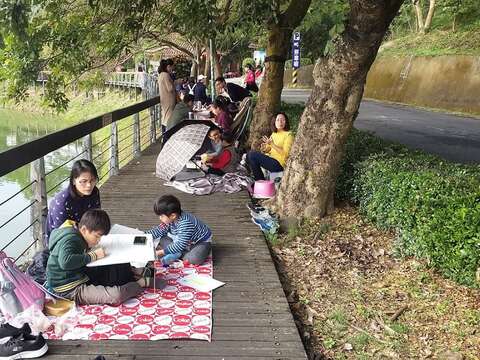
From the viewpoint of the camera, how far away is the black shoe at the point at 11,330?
2.87 m

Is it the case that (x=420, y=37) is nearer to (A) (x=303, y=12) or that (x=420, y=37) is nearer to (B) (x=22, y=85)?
(A) (x=303, y=12)

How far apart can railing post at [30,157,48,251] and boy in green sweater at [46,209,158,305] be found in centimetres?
98

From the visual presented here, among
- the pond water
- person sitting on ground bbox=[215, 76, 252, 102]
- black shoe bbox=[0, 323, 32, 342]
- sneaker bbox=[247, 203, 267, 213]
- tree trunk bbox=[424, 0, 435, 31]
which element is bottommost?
the pond water

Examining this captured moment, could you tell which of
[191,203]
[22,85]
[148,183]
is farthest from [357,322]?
[22,85]

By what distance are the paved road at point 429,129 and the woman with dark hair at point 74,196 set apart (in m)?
6.81

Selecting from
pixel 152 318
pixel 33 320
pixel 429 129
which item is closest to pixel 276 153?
pixel 152 318

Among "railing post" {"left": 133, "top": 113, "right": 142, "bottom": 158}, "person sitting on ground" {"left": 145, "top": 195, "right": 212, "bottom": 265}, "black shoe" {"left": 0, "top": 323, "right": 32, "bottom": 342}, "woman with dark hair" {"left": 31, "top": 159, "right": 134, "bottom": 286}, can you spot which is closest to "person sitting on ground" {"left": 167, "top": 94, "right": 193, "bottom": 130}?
"railing post" {"left": 133, "top": 113, "right": 142, "bottom": 158}

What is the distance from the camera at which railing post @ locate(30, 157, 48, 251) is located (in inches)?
168

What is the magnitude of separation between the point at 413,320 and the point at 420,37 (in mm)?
22109

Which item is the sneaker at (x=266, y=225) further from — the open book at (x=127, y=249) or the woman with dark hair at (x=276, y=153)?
the open book at (x=127, y=249)

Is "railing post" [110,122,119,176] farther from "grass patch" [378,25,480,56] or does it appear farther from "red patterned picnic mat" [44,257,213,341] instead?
"grass patch" [378,25,480,56]

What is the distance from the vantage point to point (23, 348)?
111 inches

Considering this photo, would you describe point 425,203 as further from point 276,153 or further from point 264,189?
point 276,153

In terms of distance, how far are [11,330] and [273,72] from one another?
261 inches
